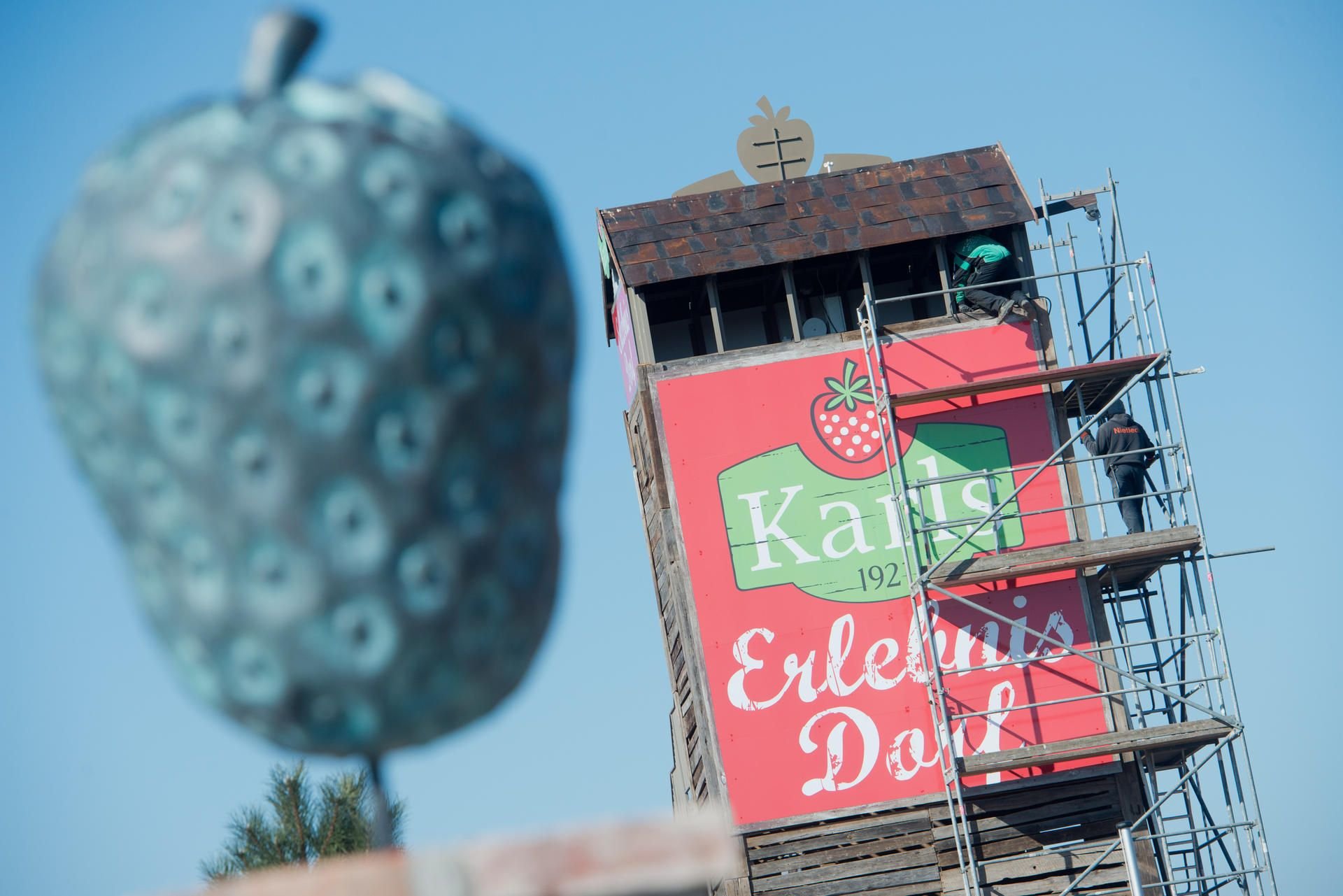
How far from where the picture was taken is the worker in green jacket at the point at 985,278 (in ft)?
45.9

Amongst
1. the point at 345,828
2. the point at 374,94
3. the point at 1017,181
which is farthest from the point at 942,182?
the point at 374,94

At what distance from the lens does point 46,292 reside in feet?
9.78

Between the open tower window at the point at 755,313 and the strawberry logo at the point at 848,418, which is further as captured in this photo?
the open tower window at the point at 755,313

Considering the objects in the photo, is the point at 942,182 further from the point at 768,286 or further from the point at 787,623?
the point at 787,623

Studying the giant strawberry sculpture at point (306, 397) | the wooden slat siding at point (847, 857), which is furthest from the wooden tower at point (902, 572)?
the giant strawberry sculpture at point (306, 397)

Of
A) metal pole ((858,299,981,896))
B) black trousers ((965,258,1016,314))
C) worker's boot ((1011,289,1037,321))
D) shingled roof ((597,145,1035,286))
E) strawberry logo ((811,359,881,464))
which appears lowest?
metal pole ((858,299,981,896))

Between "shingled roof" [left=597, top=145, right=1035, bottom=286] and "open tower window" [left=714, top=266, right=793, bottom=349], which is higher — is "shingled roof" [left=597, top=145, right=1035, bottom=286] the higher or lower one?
the higher one

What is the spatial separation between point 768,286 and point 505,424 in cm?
1199

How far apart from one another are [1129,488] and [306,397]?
39.8 feet

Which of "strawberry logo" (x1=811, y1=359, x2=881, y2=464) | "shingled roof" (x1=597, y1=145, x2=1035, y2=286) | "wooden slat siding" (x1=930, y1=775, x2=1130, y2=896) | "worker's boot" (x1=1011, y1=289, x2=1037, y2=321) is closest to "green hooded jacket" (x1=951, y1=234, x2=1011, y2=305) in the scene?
"shingled roof" (x1=597, y1=145, x2=1035, y2=286)

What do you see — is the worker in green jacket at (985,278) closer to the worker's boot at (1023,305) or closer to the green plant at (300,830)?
the worker's boot at (1023,305)

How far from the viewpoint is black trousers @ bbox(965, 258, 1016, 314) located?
14.0m

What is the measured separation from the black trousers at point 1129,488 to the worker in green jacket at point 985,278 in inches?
62.5

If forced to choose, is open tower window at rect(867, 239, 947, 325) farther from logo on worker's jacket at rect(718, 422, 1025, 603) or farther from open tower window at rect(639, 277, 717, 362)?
open tower window at rect(639, 277, 717, 362)
